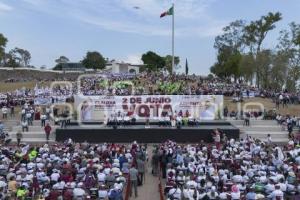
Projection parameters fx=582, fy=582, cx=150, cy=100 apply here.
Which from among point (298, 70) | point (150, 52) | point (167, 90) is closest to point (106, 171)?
point (167, 90)

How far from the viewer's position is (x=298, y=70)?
6681cm

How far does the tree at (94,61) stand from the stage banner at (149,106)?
101277mm

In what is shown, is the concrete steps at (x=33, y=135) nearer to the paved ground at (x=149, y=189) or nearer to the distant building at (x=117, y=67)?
the paved ground at (x=149, y=189)

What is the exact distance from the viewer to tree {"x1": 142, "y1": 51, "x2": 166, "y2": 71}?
132 metres

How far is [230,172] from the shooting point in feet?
67.8

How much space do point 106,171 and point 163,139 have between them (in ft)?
50.1

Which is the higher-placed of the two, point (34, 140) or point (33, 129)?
point (33, 129)

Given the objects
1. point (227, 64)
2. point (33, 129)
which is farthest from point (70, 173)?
point (227, 64)

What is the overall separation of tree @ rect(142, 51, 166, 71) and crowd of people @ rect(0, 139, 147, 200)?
4167 inches

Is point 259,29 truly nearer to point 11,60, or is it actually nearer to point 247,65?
point 247,65

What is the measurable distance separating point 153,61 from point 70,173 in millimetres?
115006

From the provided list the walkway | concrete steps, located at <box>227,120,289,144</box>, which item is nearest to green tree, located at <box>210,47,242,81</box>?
concrete steps, located at <box>227,120,289,144</box>

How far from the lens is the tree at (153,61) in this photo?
434 ft

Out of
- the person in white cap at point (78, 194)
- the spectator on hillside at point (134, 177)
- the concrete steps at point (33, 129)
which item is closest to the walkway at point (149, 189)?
the spectator on hillside at point (134, 177)
